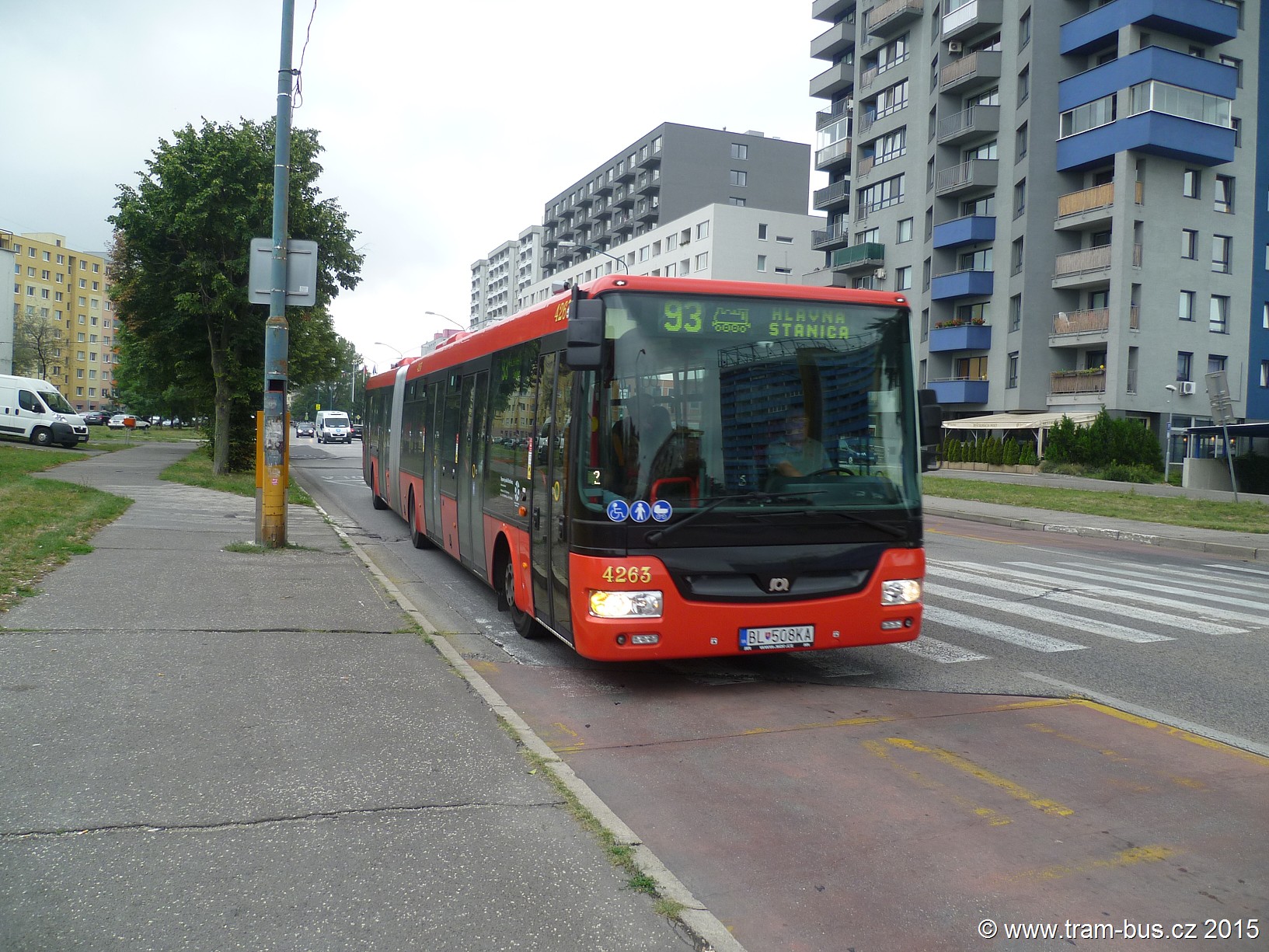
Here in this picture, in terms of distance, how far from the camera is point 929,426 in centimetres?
699

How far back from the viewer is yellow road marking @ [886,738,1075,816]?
4676 mm

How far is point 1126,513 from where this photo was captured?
75.0 feet

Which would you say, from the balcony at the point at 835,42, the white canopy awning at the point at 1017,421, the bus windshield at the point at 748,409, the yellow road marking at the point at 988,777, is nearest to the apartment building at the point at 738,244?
the balcony at the point at 835,42

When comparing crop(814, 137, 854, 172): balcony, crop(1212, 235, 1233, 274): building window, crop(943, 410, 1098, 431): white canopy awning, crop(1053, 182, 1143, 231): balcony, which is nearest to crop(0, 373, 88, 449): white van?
crop(943, 410, 1098, 431): white canopy awning

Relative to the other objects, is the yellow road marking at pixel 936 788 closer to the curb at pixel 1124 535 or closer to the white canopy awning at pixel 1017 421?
the curb at pixel 1124 535

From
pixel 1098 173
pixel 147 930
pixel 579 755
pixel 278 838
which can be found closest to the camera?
pixel 147 930

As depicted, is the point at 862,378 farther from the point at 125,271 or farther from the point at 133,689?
the point at 125,271

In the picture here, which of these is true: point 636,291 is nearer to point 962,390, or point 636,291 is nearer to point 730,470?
point 730,470

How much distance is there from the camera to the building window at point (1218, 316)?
42656 millimetres

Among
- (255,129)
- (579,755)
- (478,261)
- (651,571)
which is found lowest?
(579,755)

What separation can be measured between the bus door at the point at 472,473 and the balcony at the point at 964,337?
4134cm

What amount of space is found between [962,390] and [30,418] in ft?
130

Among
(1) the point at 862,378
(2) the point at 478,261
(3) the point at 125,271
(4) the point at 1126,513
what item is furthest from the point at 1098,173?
(2) the point at 478,261

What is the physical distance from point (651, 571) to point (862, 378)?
1926mm
